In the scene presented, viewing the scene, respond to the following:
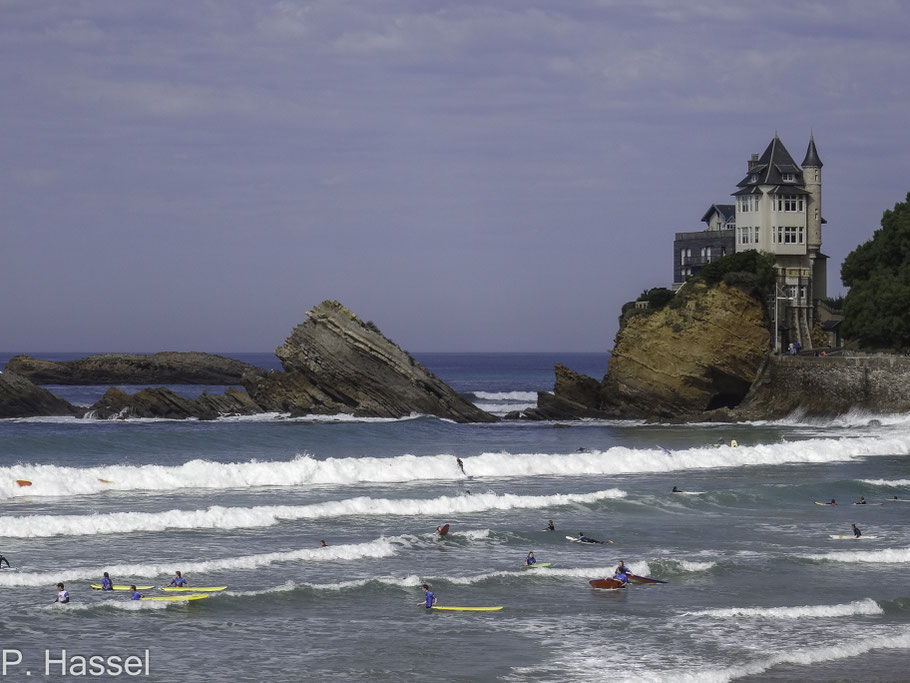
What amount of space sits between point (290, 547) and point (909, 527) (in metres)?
15.9

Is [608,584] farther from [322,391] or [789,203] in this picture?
[789,203]

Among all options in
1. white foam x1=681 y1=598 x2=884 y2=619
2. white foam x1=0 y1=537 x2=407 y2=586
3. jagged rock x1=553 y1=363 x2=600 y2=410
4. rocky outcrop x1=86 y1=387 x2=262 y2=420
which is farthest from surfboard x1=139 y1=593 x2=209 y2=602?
jagged rock x1=553 y1=363 x2=600 y2=410

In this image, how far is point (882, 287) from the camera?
67125mm

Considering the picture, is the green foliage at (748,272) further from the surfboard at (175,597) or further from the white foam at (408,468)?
the surfboard at (175,597)

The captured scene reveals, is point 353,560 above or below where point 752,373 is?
below

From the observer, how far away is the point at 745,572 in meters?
24.5

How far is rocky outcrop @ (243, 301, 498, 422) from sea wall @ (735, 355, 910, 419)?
15.8 m

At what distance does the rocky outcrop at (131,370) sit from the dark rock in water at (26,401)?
6289 centimetres

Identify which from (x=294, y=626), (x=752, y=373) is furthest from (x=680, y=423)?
(x=294, y=626)

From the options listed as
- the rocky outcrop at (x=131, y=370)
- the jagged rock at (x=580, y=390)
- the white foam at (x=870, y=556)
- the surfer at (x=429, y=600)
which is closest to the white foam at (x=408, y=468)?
the white foam at (x=870, y=556)

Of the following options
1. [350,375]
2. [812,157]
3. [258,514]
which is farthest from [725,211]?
[258,514]

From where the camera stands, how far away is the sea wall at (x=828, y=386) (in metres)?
62.4

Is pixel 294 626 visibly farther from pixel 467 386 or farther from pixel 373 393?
pixel 467 386

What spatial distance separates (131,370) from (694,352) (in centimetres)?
8837
